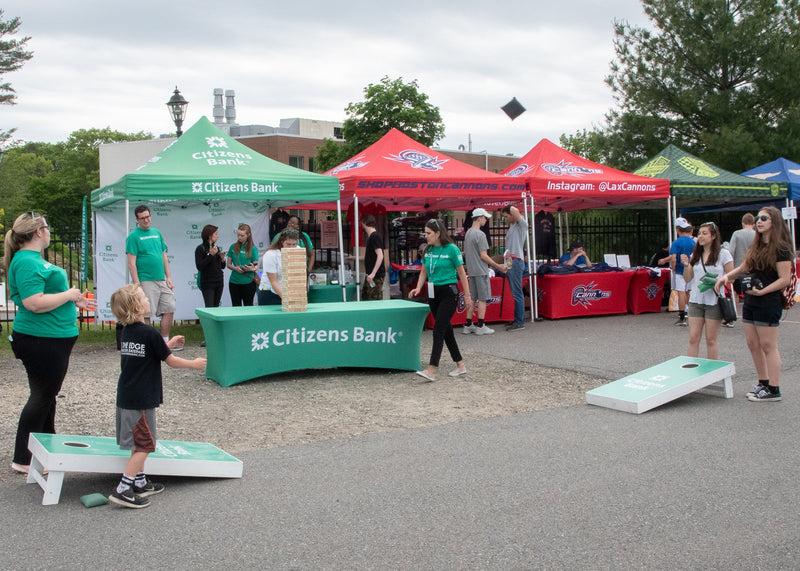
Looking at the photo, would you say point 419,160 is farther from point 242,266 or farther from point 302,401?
point 302,401

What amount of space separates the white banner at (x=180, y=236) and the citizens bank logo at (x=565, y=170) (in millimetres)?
5435

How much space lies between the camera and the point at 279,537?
378 centimetres

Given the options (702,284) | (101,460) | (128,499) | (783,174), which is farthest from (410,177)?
(783,174)

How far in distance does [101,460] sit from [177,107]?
1222 cm

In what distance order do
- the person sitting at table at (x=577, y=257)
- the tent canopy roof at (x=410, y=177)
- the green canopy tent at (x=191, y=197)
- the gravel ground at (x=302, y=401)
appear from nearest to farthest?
the gravel ground at (x=302, y=401)
the green canopy tent at (x=191, y=197)
the tent canopy roof at (x=410, y=177)
the person sitting at table at (x=577, y=257)

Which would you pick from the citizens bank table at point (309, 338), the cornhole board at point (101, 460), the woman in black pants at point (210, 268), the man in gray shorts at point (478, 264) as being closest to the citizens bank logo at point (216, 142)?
the woman in black pants at point (210, 268)

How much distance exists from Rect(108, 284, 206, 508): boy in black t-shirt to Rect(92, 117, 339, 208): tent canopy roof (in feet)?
19.8

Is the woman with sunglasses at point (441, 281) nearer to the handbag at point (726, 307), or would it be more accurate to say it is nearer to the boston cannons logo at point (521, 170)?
the handbag at point (726, 307)

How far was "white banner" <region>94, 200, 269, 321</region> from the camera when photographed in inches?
480

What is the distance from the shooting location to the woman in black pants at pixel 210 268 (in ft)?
34.3

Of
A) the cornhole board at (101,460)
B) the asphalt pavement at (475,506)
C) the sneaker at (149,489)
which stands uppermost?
the cornhole board at (101,460)

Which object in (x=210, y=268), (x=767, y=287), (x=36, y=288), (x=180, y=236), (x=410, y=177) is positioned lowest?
(x=767, y=287)

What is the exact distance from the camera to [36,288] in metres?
4.61

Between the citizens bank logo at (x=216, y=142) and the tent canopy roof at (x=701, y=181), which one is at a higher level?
the citizens bank logo at (x=216, y=142)
